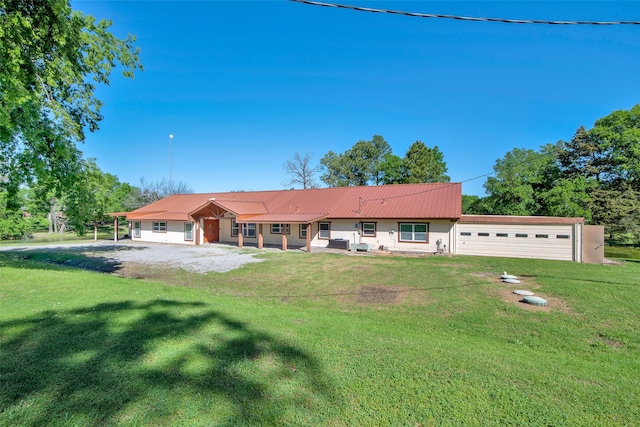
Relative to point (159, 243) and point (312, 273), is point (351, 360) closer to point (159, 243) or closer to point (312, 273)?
point (312, 273)

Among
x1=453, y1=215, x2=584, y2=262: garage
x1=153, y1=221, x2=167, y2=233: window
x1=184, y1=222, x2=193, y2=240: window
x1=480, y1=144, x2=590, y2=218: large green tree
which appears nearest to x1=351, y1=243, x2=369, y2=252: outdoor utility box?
x1=453, y1=215, x2=584, y2=262: garage

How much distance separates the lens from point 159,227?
2606 centimetres

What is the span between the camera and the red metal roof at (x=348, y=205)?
1939cm

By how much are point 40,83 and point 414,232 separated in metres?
18.4

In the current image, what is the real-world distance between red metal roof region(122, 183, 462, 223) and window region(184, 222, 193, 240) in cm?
78

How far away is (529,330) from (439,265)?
833cm

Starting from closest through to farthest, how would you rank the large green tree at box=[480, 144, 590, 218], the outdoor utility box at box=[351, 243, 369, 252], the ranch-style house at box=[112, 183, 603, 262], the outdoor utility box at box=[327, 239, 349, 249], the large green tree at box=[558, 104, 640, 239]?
1. the ranch-style house at box=[112, 183, 603, 262]
2. the outdoor utility box at box=[351, 243, 369, 252]
3. the outdoor utility box at box=[327, 239, 349, 249]
4. the large green tree at box=[558, 104, 640, 239]
5. the large green tree at box=[480, 144, 590, 218]

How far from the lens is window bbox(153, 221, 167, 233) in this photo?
25.8 m

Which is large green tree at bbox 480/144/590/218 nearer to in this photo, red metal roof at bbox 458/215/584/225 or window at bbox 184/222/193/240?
red metal roof at bbox 458/215/584/225

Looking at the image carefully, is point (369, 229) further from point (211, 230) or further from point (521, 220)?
point (211, 230)

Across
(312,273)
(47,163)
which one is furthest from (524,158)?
(47,163)

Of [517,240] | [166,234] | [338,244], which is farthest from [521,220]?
[166,234]

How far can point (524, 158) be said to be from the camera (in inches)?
1194

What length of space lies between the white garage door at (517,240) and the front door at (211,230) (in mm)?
18483
